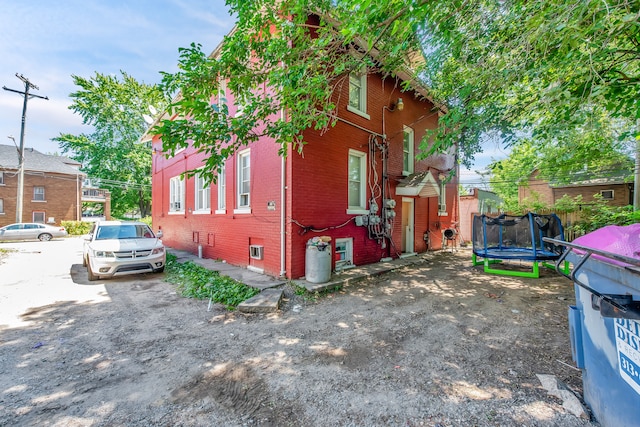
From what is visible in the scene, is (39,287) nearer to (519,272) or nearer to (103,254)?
(103,254)

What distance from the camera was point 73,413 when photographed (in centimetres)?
233

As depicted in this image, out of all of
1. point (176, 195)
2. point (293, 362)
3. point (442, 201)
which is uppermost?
point (176, 195)

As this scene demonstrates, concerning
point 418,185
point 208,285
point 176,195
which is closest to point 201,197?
point 176,195

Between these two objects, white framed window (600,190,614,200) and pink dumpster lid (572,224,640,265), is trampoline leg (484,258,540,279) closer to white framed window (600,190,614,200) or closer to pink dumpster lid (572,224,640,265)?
pink dumpster lid (572,224,640,265)

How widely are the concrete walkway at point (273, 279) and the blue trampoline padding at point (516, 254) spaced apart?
2.08 m

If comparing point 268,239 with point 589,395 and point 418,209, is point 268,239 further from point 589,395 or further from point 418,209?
point 418,209

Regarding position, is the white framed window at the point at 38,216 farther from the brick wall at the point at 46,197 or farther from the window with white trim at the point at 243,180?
the window with white trim at the point at 243,180

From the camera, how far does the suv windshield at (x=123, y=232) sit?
747 cm

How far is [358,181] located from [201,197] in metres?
6.58

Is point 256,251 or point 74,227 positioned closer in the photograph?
point 256,251

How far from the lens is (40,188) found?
2405 centimetres

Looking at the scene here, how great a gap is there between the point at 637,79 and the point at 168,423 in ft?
25.9

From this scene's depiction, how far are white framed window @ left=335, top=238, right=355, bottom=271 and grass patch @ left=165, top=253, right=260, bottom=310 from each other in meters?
2.64

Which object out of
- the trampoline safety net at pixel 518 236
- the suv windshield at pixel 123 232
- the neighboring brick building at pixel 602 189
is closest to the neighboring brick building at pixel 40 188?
the suv windshield at pixel 123 232
